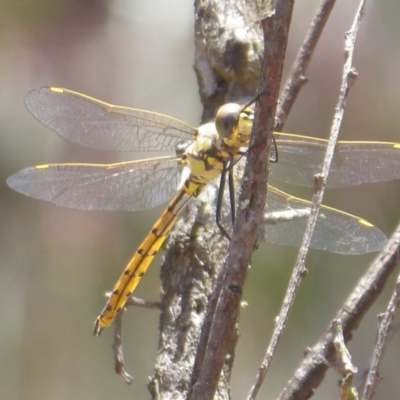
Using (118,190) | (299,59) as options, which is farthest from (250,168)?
(118,190)

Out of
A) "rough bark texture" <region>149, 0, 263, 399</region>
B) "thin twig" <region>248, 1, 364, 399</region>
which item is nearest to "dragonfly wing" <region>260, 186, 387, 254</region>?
"rough bark texture" <region>149, 0, 263, 399</region>

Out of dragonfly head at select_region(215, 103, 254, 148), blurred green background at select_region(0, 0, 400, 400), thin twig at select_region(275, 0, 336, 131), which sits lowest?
blurred green background at select_region(0, 0, 400, 400)

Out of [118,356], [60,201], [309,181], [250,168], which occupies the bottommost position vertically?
[118,356]

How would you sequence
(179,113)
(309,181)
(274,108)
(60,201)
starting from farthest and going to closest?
1. (179,113)
2. (60,201)
3. (309,181)
4. (274,108)

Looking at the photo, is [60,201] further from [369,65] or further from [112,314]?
[369,65]

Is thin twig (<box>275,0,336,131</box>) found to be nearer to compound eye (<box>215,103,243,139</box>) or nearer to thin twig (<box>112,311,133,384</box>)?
compound eye (<box>215,103,243,139</box>)

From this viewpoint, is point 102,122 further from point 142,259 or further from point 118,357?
point 118,357
